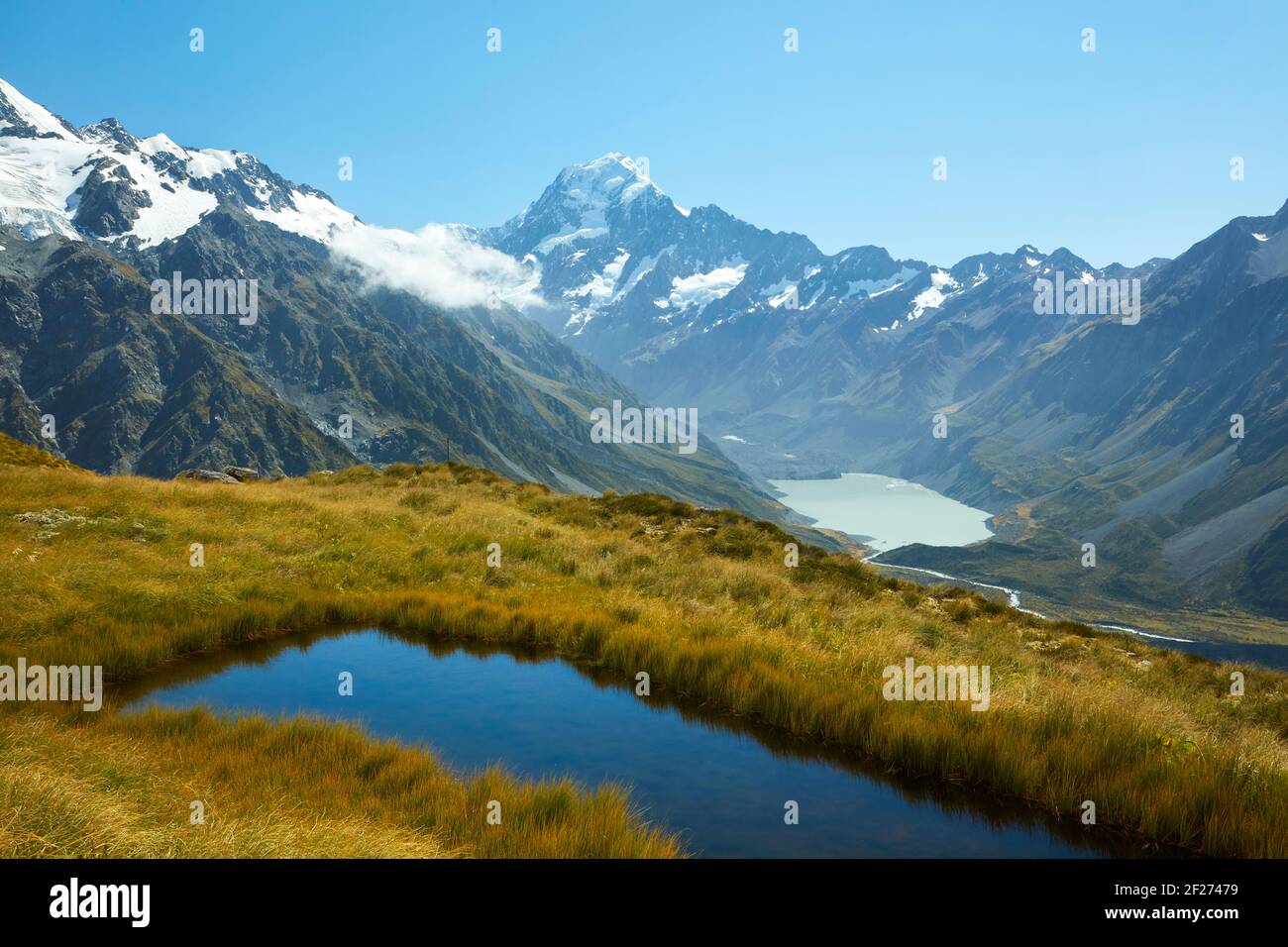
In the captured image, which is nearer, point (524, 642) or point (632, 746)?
point (632, 746)

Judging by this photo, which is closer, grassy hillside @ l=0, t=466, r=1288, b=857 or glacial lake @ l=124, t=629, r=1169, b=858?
grassy hillside @ l=0, t=466, r=1288, b=857

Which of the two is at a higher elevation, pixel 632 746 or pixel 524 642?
pixel 524 642

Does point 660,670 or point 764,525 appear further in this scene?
point 764,525

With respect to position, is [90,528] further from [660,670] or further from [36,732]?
[660,670]
